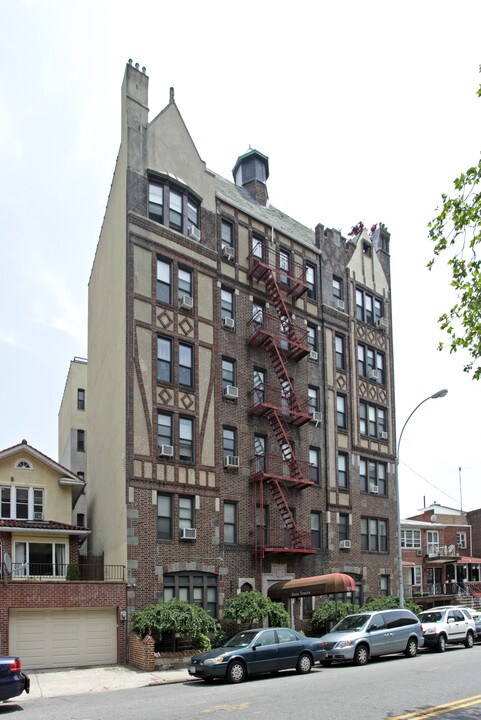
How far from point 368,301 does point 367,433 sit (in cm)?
729

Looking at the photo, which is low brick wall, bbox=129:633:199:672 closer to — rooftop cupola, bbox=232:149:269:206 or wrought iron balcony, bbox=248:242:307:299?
wrought iron balcony, bbox=248:242:307:299

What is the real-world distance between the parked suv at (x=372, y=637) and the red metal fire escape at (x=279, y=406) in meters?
6.42

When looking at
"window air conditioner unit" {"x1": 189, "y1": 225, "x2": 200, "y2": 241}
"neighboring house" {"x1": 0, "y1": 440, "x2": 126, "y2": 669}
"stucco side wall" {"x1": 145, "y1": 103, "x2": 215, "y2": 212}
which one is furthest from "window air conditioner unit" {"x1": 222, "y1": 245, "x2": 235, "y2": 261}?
"neighboring house" {"x1": 0, "y1": 440, "x2": 126, "y2": 669}

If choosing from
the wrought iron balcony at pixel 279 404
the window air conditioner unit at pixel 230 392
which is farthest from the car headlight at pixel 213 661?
the wrought iron balcony at pixel 279 404

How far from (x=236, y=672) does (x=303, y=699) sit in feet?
14.7

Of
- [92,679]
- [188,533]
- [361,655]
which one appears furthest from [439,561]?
[92,679]

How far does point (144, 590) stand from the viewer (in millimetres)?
26828

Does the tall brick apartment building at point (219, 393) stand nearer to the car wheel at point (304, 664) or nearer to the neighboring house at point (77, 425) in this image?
the car wheel at point (304, 664)

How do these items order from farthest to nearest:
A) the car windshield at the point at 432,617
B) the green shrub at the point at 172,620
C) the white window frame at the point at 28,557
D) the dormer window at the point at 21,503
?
the dormer window at the point at 21,503 → the car windshield at the point at 432,617 → the white window frame at the point at 28,557 → the green shrub at the point at 172,620

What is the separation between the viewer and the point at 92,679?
886 inches

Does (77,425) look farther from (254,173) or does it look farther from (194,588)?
(194,588)

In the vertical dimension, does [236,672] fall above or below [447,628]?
above

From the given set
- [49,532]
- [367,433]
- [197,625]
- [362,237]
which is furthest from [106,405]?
[362,237]

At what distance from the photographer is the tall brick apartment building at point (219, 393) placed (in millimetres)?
28688
